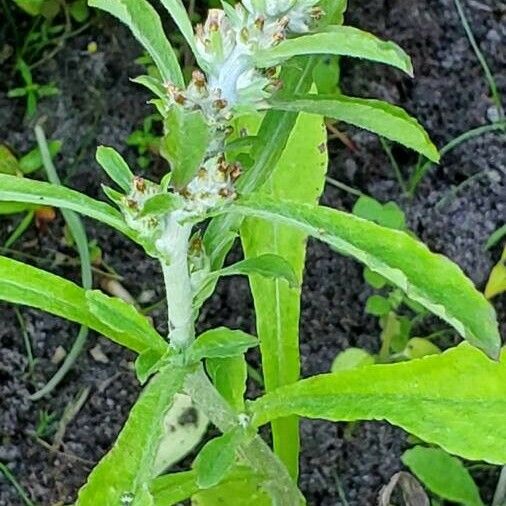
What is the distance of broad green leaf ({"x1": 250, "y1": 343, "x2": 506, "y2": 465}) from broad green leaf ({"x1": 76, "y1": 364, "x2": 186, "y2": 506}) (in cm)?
18

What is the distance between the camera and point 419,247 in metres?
0.85

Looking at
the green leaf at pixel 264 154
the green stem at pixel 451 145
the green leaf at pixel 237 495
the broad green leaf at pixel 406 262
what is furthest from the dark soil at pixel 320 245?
the broad green leaf at pixel 406 262

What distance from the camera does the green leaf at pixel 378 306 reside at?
5.28 feet

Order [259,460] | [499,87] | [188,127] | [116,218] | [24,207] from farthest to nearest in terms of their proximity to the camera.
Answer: [499,87] < [24,207] < [259,460] < [116,218] < [188,127]

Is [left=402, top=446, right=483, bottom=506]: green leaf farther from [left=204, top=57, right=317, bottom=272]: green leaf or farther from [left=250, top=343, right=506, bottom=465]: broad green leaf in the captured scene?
[left=204, top=57, right=317, bottom=272]: green leaf

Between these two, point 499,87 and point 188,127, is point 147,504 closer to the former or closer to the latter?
point 188,127

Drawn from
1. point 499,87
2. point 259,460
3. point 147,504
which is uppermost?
point 499,87

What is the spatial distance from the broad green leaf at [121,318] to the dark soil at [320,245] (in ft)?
1.92

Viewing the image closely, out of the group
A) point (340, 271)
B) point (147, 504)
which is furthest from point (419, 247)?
point (340, 271)

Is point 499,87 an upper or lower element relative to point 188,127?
lower

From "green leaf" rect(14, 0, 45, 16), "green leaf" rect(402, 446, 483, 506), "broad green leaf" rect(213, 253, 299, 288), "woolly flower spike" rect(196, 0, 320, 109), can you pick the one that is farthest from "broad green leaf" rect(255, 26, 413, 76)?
"green leaf" rect(14, 0, 45, 16)

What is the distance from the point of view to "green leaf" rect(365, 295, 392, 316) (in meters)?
1.61

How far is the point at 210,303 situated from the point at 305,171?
0.42 m

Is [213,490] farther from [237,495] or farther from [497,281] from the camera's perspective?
[497,281]
